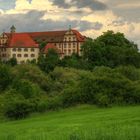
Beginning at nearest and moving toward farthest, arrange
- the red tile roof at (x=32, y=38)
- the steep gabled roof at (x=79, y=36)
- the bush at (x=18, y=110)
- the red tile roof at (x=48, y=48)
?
the bush at (x=18, y=110)
the red tile roof at (x=48, y=48)
the red tile roof at (x=32, y=38)
the steep gabled roof at (x=79, y=36)

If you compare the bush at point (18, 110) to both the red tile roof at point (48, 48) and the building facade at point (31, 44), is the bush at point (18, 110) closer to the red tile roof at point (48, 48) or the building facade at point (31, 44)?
the red tile roof at point (48, 48)

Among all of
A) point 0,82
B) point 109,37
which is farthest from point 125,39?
point 0,82

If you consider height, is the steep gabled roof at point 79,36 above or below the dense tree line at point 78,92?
above

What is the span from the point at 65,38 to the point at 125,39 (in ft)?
81.9

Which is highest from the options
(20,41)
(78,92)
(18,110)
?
(20,41)

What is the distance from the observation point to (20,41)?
140 meters

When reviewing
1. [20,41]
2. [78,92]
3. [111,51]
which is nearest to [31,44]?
[20,41]

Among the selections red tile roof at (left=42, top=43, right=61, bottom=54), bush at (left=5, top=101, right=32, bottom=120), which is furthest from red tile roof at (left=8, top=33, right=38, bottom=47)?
bush at (left=5, top=101, right=32, bottom=120)

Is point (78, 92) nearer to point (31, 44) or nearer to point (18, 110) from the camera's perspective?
point (18, 110)

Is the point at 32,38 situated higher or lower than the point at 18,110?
higher

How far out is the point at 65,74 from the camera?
81750mm

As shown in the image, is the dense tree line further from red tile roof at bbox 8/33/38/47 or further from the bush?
red tile roof at bbox 8/33/38/47

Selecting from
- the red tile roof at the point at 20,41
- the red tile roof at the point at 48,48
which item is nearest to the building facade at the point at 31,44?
the red tile roof at the point at 20,41

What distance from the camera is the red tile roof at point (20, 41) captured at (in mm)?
138875
